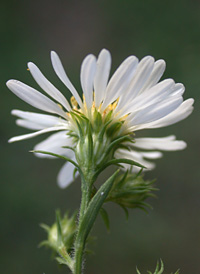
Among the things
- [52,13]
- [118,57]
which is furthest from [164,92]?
[52,13]

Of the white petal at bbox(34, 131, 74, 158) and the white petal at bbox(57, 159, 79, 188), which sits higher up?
the white petal at bbox(34, 131, 74, 158)

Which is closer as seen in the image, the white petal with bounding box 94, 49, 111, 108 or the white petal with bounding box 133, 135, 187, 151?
the white petal with bounding box 94, 49, 111, 108

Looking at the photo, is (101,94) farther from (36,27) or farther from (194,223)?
(36,27)

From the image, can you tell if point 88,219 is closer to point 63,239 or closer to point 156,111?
point 63,239

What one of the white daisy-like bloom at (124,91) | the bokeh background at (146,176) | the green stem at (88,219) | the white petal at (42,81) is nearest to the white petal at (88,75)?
the white daisy-like bloom at (124,91)

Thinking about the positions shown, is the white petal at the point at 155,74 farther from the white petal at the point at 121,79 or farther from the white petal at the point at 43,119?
the white petal at the point at 43,119

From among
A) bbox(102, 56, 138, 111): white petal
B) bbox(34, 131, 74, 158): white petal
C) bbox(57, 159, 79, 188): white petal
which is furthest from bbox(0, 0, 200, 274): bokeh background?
bbox(102, 56, 138, 111): white petal

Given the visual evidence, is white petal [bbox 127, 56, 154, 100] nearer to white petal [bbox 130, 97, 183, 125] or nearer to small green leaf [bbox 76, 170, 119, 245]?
white petal [bbox 130, 97, 183, 125]

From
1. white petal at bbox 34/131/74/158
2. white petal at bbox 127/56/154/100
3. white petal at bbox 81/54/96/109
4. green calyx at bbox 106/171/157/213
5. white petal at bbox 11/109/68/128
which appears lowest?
green calyx at bbox 106/171/157/213
